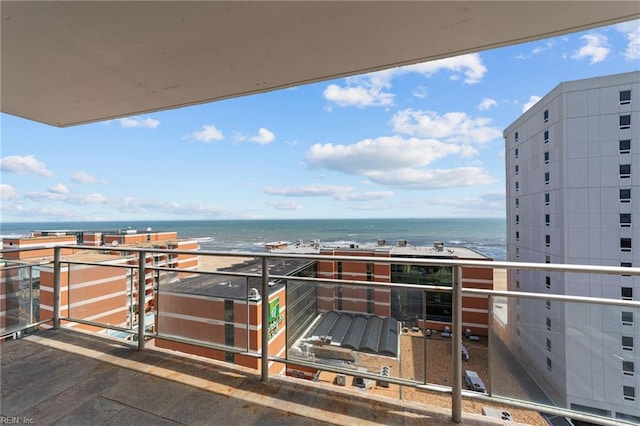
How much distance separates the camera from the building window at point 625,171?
35.4 ft

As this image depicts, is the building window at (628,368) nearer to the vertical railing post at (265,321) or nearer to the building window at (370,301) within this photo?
the building window at (370,301)

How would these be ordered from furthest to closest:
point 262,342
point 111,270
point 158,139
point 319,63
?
point 158,139
point 111,270
point 262,342
point 319,63

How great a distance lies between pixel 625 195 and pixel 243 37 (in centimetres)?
1610

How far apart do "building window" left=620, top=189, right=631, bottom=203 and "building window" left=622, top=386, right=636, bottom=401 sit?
14357 mm

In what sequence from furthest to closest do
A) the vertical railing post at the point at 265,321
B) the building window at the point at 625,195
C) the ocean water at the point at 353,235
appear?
the ocean water at the point at 353,235 → the building window at the point at 625,195 → the vertical railing post at the point at 265,321

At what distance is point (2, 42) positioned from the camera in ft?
5.51

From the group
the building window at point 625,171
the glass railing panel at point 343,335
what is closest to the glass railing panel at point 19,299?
the glass railing panel at point 343,335

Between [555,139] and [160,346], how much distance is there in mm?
17090

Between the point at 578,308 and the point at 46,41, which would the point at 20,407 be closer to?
the point at 46,41

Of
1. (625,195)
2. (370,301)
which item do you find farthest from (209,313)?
(625,195)

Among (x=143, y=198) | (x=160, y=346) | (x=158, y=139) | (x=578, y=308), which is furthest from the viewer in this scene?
(x=143, y=198)

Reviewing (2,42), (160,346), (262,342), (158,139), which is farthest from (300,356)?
(158,139)

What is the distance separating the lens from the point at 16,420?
1633mm

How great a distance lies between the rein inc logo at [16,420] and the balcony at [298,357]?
0.10 feet
